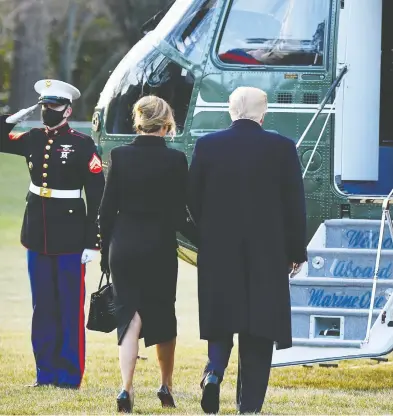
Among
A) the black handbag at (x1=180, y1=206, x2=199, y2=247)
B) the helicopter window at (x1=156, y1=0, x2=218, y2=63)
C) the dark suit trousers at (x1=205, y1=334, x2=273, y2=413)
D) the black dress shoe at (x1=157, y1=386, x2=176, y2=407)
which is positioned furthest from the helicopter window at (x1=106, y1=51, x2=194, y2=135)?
the dark suit trousers at (x1=205, y1=334, x2=273, y2=413)

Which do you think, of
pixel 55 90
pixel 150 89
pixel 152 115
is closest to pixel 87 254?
pixel 55 90

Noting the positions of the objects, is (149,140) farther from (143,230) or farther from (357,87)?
(357,87)

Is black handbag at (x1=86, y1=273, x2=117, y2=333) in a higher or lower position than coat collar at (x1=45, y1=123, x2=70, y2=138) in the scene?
lower

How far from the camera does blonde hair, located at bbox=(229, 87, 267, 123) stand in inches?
264

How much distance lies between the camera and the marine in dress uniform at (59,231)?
783 cm

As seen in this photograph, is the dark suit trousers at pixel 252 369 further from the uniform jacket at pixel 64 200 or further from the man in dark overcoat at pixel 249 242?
the uniform jacket at pixel 64 200

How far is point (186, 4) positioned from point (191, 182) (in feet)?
8.64

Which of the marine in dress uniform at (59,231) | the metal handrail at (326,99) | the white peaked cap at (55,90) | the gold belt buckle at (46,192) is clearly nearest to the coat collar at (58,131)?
the marine in dress uniform at (59,231)

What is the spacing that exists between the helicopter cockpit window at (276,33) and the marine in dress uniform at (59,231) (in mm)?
1310

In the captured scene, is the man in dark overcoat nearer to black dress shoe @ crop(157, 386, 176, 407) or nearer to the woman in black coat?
the woman in black coat

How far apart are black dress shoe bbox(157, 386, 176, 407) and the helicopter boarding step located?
1.98 feet

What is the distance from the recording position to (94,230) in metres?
7.82

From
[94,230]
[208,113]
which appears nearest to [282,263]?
[94,230]

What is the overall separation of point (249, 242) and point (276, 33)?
2380 mm
